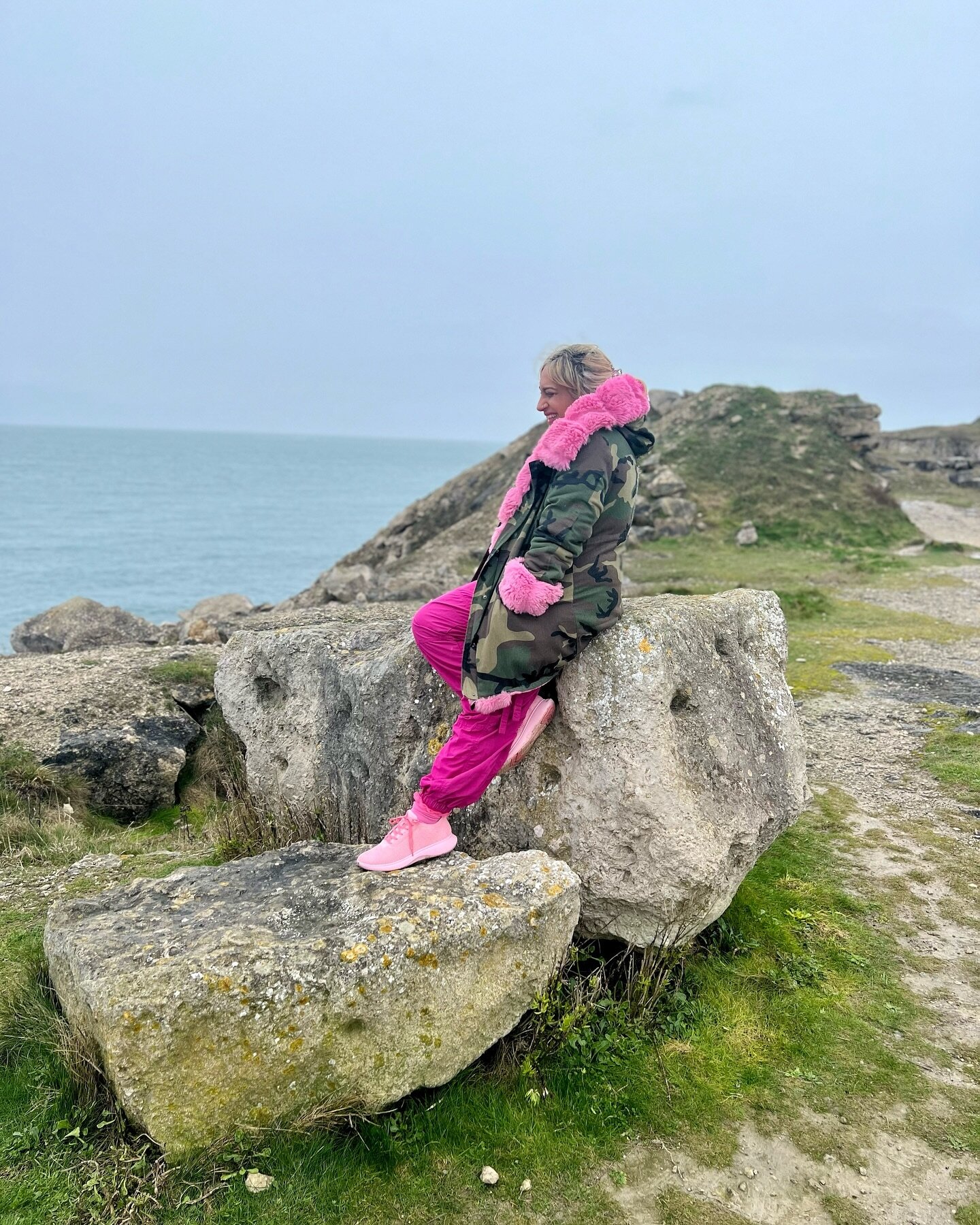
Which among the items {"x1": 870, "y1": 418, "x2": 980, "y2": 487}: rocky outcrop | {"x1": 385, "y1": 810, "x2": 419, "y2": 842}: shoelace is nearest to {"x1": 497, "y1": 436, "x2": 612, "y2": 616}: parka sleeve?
{"x1": 385, "y1": 810, "x2": 419, "y2": 842}: shoelace

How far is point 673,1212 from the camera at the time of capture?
4086 millimetres

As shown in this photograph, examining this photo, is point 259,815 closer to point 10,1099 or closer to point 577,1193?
point 10,1099

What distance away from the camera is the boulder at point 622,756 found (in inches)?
215

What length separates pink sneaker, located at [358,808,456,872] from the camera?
5.32 m

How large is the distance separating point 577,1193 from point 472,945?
4.27 feet

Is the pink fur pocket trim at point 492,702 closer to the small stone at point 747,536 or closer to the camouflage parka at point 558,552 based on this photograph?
the camouflage parka at point 558,552

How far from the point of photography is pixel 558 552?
5.01 meters

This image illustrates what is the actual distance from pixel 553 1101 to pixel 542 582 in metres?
3.03

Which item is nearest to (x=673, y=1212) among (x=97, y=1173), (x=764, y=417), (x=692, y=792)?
(x=692, y=792)

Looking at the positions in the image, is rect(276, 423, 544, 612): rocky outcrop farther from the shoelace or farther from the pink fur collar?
the pink fur collar

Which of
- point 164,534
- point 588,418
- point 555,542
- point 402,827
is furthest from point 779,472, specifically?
point 164,534

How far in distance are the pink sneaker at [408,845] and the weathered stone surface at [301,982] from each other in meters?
0.15

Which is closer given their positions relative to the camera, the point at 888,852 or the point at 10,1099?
the point at 10,1099

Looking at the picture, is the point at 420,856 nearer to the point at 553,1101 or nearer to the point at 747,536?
the point at 553,1101
